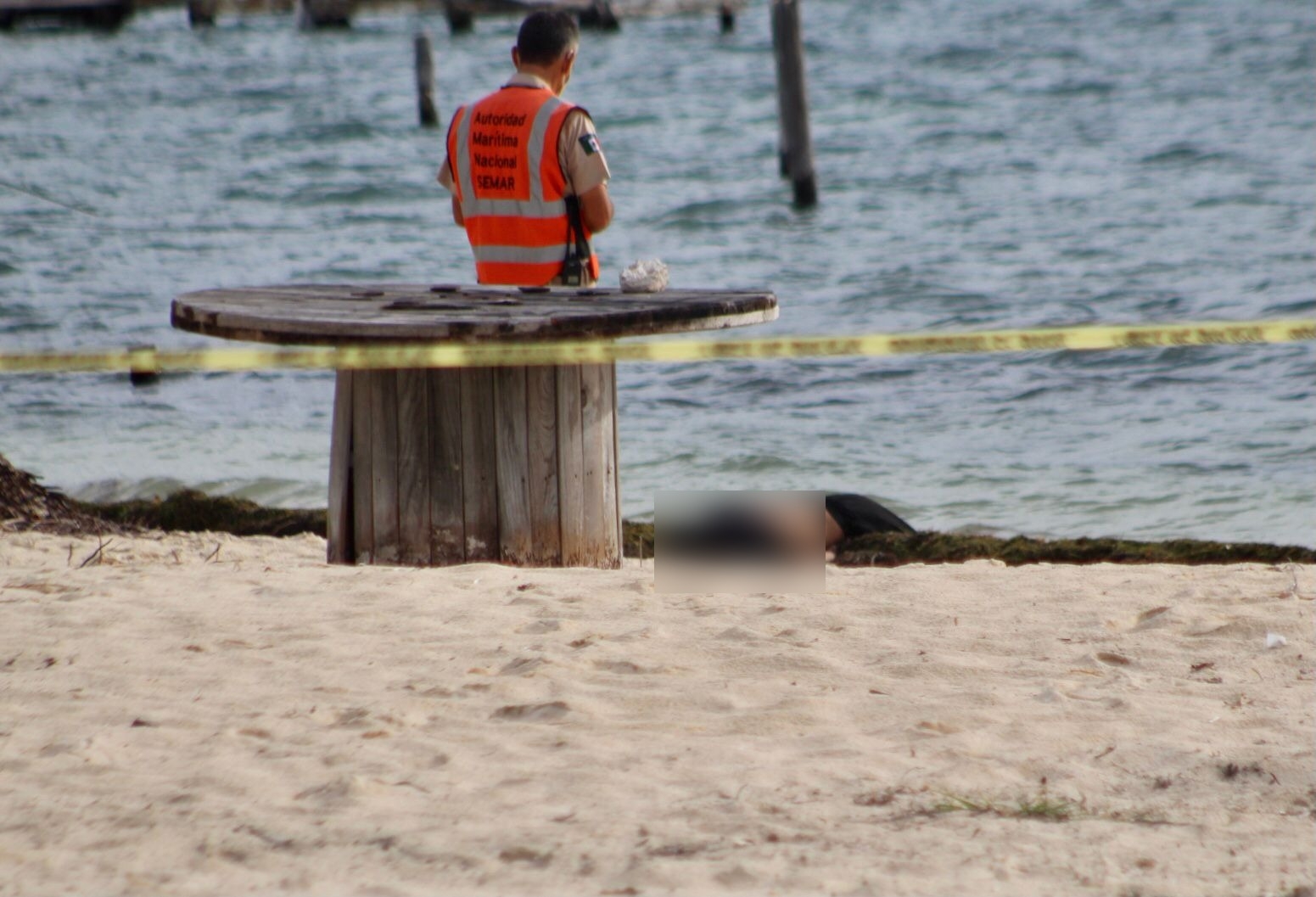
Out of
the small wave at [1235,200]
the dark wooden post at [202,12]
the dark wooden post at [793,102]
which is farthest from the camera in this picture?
the dark wooden post at [202,12]

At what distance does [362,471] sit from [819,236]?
43.6ft

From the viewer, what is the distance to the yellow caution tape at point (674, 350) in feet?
14.2

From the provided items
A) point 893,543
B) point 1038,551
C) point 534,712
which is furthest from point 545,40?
point 1038,551

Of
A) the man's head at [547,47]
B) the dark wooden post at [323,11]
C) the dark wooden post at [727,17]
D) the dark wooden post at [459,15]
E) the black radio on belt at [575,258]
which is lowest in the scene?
the black radio on belt at [575,258]

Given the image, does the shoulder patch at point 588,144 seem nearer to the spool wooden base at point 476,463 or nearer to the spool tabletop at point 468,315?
the spool tabletop at point 468,315

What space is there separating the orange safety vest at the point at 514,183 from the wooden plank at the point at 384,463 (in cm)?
83

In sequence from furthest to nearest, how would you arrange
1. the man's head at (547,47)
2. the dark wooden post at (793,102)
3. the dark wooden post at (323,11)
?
1. the dark wooden post at (323,11)
2. the dark wooden post at (793,102)
3. the man's head at (547,47)

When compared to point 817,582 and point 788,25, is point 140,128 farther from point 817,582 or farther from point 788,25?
point 817,582

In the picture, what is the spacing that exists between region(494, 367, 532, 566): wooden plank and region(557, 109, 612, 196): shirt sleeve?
0.80m

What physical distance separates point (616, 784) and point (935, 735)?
2.49 ft

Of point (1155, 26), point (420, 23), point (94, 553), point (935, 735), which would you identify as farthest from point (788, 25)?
point (420, 23)

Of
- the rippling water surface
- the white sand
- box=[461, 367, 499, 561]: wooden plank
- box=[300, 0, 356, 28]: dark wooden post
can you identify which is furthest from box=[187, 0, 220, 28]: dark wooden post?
box=[461, 367, 499, 561]: wooden plank

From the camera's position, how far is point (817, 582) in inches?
191

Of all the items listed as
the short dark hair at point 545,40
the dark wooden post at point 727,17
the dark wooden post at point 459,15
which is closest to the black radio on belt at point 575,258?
the short dark hair at point 545,40
